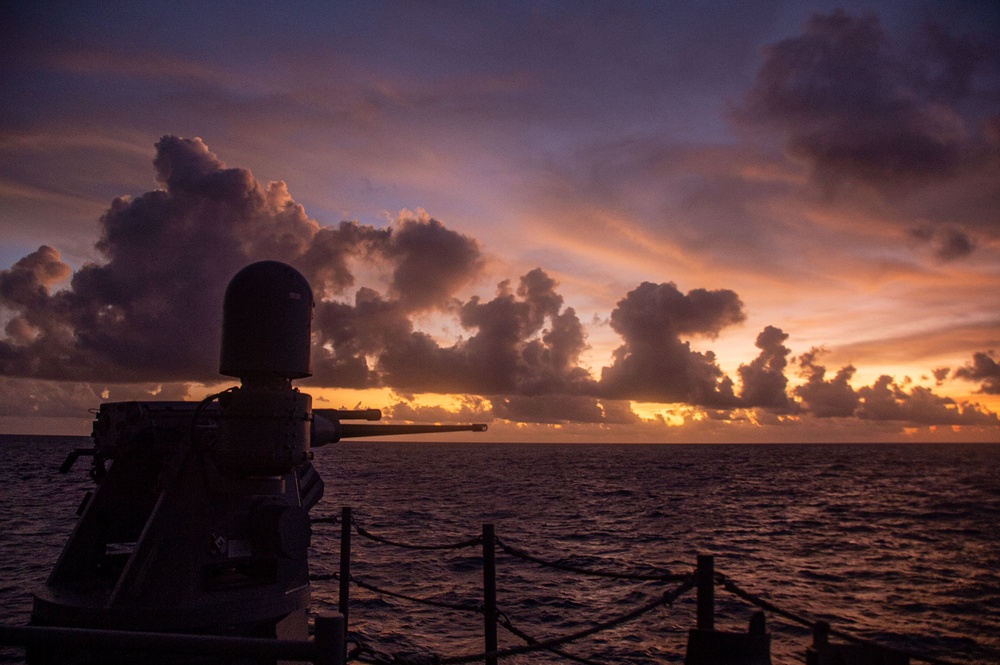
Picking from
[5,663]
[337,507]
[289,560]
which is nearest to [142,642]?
[289,560]

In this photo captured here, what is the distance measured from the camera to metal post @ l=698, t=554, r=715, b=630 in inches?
170

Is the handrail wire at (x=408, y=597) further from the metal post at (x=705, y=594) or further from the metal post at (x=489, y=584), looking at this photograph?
the metal post at (x=705, y=594)

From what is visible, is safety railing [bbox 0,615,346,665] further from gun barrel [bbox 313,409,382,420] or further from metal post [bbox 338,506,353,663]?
metal post [bbox 338,506,353,663]

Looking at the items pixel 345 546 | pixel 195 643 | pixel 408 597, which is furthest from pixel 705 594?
pixel 345 546

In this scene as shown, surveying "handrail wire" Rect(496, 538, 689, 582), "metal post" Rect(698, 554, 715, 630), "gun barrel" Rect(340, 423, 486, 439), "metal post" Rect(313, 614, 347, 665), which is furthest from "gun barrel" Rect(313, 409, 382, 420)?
"metal post" Rect(313, 614, 347, 665)

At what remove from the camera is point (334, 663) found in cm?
227

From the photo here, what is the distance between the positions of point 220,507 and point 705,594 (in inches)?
161

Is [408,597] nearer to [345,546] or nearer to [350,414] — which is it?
[345,546]

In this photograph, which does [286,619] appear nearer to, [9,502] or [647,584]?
[647,584]

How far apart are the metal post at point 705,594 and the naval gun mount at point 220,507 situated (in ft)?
11.2

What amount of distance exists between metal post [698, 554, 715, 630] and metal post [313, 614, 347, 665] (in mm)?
2761

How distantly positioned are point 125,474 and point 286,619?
2158mm

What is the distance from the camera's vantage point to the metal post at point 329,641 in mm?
2230

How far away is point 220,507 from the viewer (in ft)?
19.3
